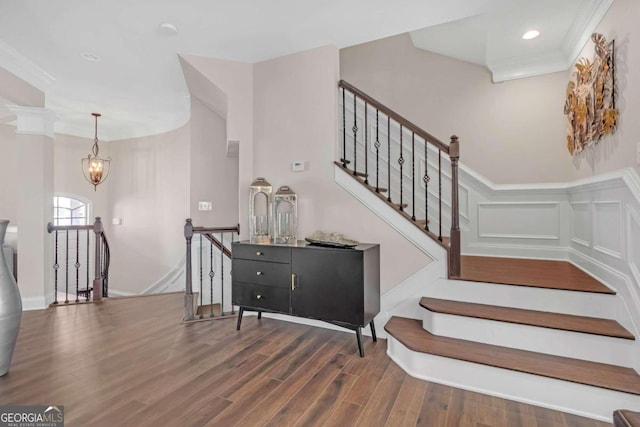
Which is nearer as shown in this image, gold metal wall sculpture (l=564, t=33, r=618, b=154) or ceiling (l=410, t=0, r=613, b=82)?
gold metal wall sculpture (l=564, t=33, r=618, b=154)

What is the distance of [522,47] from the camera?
315cm

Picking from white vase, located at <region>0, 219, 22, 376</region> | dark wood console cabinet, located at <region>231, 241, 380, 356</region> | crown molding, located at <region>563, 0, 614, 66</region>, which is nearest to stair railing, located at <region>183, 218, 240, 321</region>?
dark wood console cabinet, located at <region>231, 241, 380, 356</region>

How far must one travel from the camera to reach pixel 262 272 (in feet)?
9.24

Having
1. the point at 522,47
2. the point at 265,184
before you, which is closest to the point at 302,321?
the point at 265,184

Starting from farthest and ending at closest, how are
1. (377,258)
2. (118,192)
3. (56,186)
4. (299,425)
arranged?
1. (118,192)
2. (56,186)
3. (377,258)
4. (299,425)

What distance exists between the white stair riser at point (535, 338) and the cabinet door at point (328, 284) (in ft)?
2.05

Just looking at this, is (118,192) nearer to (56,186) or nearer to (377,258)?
(56,186)

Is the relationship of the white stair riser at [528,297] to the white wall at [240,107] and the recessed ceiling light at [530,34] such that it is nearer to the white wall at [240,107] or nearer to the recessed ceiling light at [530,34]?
the white wall at [240,107]

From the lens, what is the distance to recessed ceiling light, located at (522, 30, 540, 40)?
2903 millimetres

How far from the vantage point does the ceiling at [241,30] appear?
8.32 ft

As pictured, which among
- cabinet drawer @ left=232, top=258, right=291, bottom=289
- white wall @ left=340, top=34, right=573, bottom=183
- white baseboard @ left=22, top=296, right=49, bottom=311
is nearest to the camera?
cabinet drawer @ left=232, top=258, right=291, bottom=289

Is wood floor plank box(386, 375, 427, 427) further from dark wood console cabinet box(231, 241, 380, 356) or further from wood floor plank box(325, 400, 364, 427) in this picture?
dark wood console cabinet box(231, 241, 380, 356)

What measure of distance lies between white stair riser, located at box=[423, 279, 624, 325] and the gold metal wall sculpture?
123cm

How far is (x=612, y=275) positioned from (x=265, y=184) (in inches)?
117
